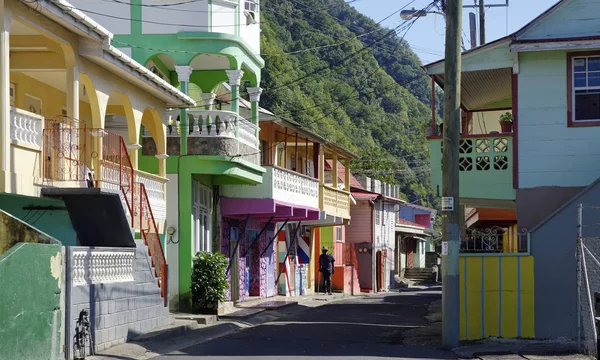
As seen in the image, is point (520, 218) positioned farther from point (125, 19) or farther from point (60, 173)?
point (125, 19)

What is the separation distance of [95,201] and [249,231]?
16320mm

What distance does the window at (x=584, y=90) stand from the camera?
20.2 m

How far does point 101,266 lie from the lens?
55.5 feet

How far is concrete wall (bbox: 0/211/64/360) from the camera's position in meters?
12.9

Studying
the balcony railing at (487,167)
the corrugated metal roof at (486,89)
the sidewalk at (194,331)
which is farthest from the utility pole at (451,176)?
the sidewalk at (194,331)

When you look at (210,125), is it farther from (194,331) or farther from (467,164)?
(467,164)

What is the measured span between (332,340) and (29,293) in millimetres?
7282

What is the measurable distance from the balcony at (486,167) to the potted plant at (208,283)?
7450 millimetres

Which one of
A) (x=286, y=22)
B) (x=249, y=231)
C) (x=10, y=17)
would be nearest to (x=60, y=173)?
(x=10, y=17)

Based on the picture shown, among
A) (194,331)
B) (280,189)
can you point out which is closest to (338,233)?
(280,189)

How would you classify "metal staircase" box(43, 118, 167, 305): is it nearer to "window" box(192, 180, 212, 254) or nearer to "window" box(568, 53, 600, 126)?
"window" box(192, 180, 212, 254)

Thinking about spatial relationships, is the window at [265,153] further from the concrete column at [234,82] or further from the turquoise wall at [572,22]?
the turquoise wall at [572,22]

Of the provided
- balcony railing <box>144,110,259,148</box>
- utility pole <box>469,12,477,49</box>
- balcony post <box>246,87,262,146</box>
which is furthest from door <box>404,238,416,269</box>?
balcony railing <box>144,110,259,148</box>

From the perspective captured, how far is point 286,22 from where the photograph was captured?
2876 inches
